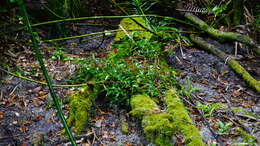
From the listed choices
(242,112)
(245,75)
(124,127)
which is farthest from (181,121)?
(245,75)

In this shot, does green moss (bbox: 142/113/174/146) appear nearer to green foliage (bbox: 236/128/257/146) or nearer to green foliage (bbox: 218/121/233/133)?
green foliage (bbox: 218/121/233/133)

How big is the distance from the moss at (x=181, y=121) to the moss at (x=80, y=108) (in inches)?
31.7

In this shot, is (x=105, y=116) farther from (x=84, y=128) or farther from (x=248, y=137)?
(x=248, y=137)

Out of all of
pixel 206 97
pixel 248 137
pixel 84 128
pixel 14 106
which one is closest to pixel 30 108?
pixel 14 106

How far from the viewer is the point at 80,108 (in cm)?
227

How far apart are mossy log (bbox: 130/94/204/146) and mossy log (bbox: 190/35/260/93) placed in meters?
1.29

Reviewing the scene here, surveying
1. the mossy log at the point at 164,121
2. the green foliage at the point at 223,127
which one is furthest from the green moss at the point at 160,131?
the green foliage at the point at 223,127

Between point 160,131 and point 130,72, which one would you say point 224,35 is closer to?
point 130,72

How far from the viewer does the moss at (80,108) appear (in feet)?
7.23

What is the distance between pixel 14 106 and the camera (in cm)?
246

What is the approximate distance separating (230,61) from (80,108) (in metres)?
2.34

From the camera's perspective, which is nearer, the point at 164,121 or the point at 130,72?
the point at 164,121

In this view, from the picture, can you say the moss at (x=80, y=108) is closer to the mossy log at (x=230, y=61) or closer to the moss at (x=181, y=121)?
the moss at (x=181, y=121)

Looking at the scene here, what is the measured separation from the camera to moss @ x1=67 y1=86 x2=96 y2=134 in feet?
7.23
